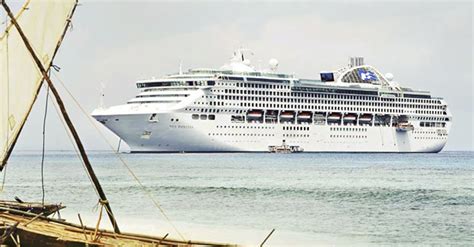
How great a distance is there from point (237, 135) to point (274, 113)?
28.9 ft

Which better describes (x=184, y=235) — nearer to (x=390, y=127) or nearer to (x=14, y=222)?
(x=14, y=222)

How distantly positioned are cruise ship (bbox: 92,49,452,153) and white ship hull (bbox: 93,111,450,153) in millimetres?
100

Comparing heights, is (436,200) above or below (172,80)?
below

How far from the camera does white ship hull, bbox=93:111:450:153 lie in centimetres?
8944

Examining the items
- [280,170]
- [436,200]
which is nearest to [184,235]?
[436,200]

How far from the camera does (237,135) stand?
311 feet

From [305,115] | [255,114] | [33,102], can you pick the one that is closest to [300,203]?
[33,102]

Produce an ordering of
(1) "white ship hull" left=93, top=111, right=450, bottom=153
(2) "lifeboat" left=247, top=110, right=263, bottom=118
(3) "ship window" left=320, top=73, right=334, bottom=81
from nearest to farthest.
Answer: (1) "white ship hull" left=93, top=111, right=450, bottom=153, (2) "lifeboat" left=247, top=110, right=263, bottom=118, (3) "ship window" left=320, top=73, right=334, bottom=81

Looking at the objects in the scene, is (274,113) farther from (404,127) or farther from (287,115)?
(404,127)

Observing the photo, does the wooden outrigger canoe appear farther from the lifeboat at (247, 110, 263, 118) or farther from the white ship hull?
the lifeboat at (247, 110, 263, 118)

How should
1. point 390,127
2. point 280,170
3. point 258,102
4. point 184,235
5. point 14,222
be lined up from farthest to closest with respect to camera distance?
1. point 390,127
2. point 258,102
3. point 280,170
4. point 184,235
5. point 14,222

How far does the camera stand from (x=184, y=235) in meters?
25.4

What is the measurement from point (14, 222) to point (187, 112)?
242 ft

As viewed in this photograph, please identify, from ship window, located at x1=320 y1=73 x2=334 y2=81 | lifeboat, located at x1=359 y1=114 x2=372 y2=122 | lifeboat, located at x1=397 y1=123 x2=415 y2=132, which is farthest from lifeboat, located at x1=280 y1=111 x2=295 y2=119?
lifeboat, located at x1=397 y1=123 x2=415 y2=132
